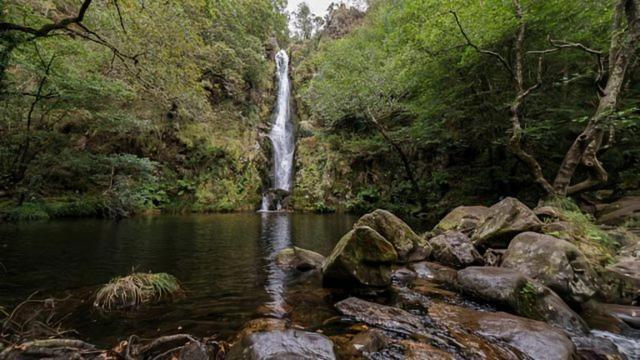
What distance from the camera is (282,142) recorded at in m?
29.5

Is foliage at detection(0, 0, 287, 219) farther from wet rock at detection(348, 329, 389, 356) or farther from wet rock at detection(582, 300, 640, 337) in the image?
wet rock at detection(582, 300, 640, 337)

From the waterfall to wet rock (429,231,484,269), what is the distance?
1831 centimetres

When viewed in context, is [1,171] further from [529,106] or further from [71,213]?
[529,106]

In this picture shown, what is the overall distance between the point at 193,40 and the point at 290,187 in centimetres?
1974

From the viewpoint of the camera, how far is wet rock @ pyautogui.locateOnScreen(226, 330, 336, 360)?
2621 mm

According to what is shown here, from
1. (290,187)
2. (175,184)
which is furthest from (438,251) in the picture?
(175,184)

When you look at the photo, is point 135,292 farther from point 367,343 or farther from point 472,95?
point 472,95

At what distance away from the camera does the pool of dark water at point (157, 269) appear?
390 cm

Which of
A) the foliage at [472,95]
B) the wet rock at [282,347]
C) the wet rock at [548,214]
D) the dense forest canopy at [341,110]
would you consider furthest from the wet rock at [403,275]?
the foliage at [472,95]

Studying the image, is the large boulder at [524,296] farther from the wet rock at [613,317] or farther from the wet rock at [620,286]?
the wet rock at [620,286]

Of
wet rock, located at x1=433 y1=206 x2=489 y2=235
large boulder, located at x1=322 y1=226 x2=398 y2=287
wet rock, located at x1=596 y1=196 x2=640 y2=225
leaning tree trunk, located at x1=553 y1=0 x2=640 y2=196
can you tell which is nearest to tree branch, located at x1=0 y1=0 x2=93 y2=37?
large boulder, located at x1=322 y1=226 x2=398 y2=287

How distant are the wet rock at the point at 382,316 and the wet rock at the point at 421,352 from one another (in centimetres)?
28

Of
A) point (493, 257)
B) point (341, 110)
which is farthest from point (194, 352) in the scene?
point (341, 110)

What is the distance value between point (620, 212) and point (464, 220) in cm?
491
